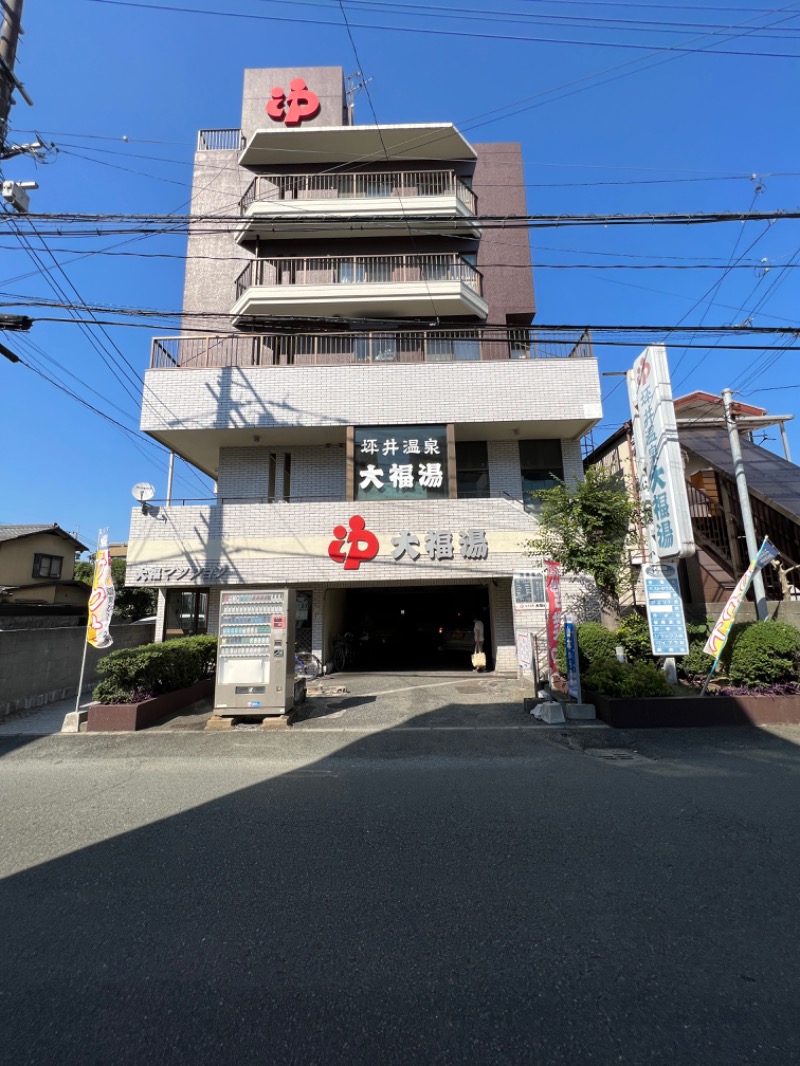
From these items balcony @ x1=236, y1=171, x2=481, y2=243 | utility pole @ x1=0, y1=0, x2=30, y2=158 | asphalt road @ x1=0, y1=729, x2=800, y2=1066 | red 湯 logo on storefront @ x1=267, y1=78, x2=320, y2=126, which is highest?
red 湯 logo on storefront @ x1=267, y1=78, x2=320, y2=126

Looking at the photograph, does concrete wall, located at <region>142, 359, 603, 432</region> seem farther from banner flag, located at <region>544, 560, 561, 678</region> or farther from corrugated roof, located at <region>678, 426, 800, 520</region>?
banner flag, located at <region>544, 560, 561, 678</region>

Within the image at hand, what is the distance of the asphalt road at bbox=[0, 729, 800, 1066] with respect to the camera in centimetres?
211

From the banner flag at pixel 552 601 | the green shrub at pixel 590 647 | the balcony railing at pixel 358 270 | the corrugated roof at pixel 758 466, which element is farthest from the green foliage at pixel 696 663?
the balcony railing at pixel 358 270

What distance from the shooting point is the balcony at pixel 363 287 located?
1430cm

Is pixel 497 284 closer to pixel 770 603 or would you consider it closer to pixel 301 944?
pixel 770 603

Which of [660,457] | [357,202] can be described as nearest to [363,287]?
[357,202]

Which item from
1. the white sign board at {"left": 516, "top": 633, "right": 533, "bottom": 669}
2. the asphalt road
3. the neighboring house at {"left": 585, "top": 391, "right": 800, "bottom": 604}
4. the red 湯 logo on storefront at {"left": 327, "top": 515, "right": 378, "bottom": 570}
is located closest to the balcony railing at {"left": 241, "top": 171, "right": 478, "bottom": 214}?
the neighboring house at {"left": 585, "top": 391, "right": 800, "bottom": 604}

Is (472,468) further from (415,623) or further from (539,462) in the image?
(415,623)

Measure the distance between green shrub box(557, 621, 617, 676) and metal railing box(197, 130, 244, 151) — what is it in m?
20.7

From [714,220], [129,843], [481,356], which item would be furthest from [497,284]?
[129,843]

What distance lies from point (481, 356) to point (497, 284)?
11.8 ft

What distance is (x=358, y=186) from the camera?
15.6 m

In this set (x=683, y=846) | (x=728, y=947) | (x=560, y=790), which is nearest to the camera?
(x=728, y=947)

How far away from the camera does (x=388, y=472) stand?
13.1 m
